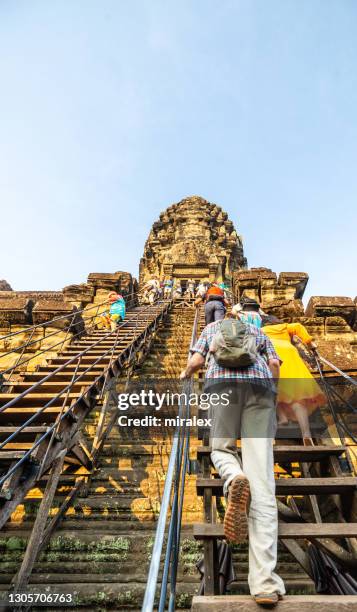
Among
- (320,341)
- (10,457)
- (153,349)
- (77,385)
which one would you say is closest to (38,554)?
(10,457)

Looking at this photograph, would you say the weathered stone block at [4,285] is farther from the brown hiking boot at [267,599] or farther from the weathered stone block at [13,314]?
the brown hiking boot at [267,599]

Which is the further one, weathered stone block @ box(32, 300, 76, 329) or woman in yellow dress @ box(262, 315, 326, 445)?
weathered stone block @ box(32, 300, 76, 329)

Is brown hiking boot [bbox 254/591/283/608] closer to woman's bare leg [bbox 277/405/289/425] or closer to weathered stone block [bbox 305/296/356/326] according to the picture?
woman's bare leg [bbox 277/405/289/425]

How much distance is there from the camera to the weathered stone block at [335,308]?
8.38m

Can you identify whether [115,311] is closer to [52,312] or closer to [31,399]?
[52,312]

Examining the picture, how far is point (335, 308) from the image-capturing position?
8383 millimetres

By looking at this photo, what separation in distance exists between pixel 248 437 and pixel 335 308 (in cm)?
664

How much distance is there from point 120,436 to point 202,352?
356cm

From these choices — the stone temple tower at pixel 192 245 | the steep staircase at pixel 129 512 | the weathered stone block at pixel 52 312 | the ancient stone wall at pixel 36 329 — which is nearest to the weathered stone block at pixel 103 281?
the ancient stone wall at pixel 36 329

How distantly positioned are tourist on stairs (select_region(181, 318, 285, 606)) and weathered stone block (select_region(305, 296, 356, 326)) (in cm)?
582

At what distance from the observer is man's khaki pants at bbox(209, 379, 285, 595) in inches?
81.3

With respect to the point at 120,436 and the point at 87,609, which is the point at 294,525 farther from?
the point at 120,436

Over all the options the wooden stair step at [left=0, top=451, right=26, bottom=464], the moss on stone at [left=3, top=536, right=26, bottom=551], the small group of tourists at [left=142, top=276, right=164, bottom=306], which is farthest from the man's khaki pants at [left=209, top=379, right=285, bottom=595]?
the small group of tourists at [left=142, top=276, right=164, bottom=306]

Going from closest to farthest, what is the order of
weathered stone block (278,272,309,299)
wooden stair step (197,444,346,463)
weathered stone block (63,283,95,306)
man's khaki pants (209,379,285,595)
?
man's khaki pants (209,379,285,595), wooden stair step (197,444,346,463), weathered stone block (278,272,309,299), weathered stone block (63,283,95,306)
